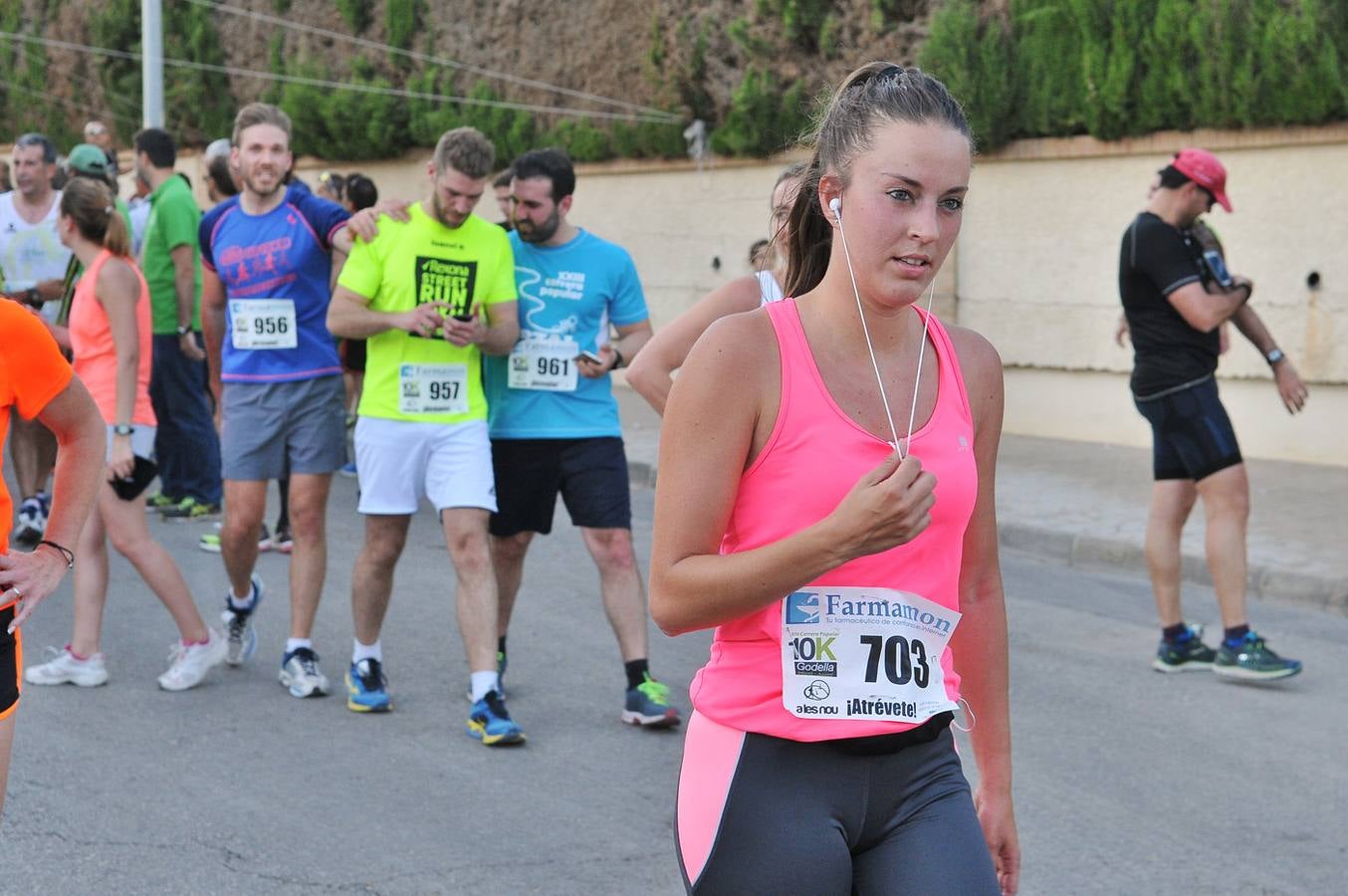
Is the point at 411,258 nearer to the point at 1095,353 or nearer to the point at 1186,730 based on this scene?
the point at 1186,730

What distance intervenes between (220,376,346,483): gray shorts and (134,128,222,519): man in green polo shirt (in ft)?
12.7

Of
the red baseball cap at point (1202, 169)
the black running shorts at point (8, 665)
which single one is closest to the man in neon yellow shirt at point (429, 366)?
the red baseball cap at point (1202, 169)

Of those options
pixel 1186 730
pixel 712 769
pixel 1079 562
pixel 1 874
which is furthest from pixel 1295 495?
pixel 712 769

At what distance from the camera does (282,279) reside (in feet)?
21.6

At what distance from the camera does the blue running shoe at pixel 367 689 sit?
6156mm

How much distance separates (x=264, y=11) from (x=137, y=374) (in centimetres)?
1721

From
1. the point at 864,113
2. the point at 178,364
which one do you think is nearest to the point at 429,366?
the point at 864,113

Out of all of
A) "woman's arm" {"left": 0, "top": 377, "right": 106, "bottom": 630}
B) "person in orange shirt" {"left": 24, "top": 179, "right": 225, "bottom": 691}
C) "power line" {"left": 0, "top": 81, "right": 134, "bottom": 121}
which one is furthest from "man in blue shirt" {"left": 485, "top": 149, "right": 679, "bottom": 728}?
"power line" {"left": 0, "top": 81, "right": 134, "bottom": 121}

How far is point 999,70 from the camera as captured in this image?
13.8 m

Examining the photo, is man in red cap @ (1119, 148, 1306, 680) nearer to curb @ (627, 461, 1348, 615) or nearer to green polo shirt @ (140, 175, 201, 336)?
curb @ (627, 461, 1348, 615)

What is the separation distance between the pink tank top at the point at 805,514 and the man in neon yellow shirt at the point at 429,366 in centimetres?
353

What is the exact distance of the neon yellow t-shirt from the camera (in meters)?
6.09

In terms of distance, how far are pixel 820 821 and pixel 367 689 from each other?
158 inches

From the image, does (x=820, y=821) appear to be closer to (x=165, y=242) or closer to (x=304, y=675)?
(x=304, y=675)
